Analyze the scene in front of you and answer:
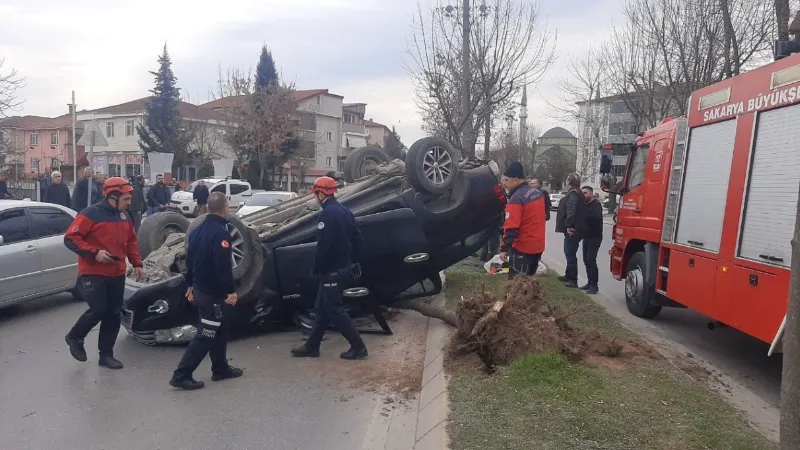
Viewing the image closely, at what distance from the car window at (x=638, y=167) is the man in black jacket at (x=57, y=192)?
10.9 meters

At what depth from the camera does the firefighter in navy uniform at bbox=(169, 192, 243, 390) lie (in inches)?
225

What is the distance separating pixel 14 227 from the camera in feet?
27.9

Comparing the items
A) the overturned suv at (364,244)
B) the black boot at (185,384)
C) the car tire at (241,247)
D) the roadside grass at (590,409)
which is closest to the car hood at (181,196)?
Answer: the overturned suv at (364,244)

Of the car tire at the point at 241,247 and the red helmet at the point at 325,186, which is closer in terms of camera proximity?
the red helmet at the point at 325,186

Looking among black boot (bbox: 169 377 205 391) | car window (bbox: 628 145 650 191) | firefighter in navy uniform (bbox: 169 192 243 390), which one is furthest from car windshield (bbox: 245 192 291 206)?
black boot (bbox: 169 377 205 391)

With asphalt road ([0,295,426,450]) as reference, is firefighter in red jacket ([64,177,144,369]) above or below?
above

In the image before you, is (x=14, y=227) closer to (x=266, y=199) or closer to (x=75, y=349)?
(x=75, y=349)

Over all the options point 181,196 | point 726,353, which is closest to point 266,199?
point 181,196

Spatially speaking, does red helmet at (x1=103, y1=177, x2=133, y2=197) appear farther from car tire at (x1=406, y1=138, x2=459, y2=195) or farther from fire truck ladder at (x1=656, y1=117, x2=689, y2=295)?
fire truck ladder at (x1=656, y1=117, x2=689, y2=295)

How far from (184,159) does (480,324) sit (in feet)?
143

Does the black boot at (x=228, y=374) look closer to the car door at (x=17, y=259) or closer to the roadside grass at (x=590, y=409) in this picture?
the roadside grass at (x=590, y=409)

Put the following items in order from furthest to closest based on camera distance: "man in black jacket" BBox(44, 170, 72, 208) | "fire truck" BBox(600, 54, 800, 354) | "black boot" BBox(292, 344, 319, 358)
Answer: "man in black jacket" BBox(44, 170, 72, 208)
"black boot" BBox(292, 344, 319, 358)
"fire truck" BBox(600, 54, 800, 354)

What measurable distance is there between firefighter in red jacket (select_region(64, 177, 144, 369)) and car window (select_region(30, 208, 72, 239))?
2959 millimetres

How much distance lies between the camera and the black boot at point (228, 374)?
19.9 feet
